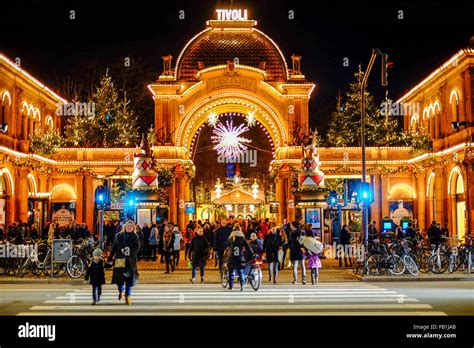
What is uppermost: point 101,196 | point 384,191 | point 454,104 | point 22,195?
point 454,104

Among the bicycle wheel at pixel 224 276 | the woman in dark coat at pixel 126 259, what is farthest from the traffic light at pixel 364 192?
the woman in dark coat at pixel 126 259

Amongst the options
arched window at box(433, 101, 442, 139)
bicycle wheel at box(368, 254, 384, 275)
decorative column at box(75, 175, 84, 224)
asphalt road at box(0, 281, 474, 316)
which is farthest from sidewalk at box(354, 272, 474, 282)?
decorative column at box(75, 175, 84, 224)

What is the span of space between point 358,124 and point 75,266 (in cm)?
4174

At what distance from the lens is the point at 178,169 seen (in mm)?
46844

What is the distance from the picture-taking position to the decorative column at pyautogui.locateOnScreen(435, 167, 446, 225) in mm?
40188

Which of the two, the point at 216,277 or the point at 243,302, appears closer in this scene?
the point at 243,302

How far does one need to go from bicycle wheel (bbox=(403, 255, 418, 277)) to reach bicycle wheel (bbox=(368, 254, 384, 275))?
854 millimetres

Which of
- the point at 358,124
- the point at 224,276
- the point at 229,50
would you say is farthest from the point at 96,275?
the point at 358,124

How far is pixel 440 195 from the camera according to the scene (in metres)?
40.8

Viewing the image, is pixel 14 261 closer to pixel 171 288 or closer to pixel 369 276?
pixel 171 288

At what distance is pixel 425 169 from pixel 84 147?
2264cm

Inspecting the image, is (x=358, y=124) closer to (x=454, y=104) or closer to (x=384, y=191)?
(x=384, y=191)

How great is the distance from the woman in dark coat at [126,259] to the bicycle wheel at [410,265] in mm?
11039
